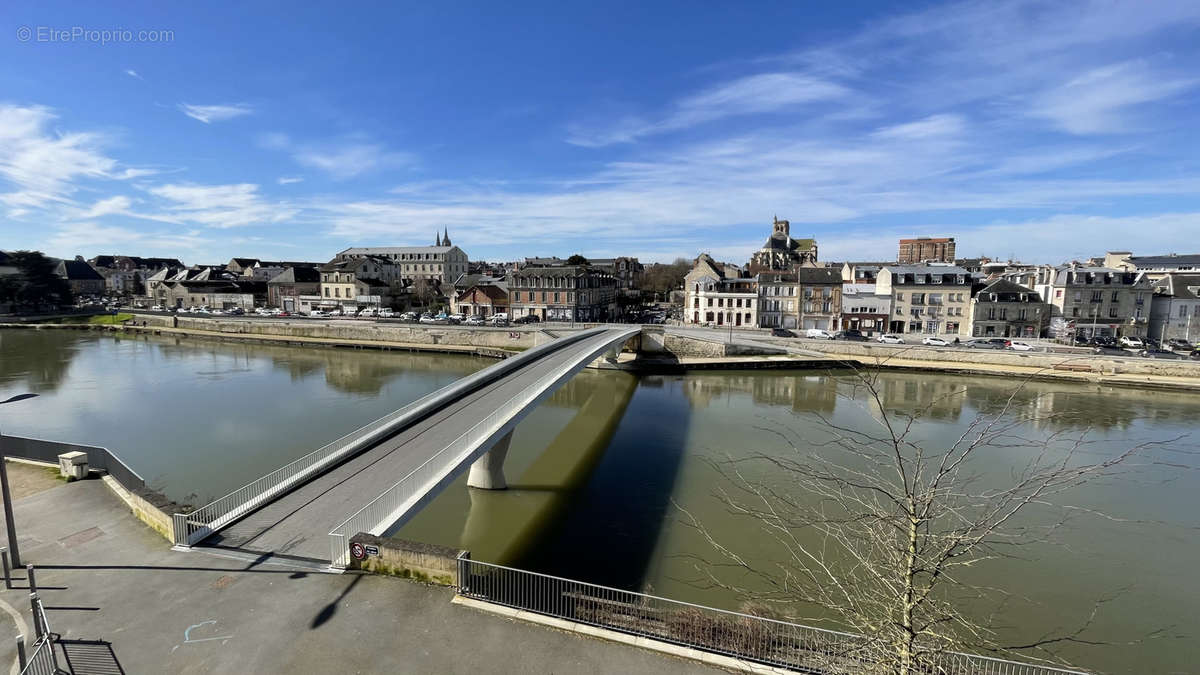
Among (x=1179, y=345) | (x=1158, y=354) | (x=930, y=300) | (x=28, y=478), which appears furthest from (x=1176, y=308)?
(x=28, y=478)

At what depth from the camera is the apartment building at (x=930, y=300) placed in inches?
1641

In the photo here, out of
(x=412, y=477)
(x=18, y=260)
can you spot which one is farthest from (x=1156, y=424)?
(x=18, y=260)

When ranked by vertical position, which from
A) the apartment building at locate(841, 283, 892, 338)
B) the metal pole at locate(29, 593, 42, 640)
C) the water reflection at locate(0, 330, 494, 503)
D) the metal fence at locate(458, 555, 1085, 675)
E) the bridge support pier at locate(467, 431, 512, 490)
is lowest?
the water reflection at locate(0, 330, 494, 503)

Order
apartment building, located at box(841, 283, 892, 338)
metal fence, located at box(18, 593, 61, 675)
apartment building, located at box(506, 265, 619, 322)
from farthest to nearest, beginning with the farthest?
1. apartment building, located at box(506, 265, 619, 322)
2. apartment building, located at box(841, 283, 892, 338)
3. metal fence, located at box(18, 593, 61, 675)

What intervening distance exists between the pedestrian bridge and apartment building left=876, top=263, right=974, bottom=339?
3824 centimetres

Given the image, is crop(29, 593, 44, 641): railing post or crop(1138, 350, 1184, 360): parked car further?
crop(1138, 350, 1184, 360): parked car

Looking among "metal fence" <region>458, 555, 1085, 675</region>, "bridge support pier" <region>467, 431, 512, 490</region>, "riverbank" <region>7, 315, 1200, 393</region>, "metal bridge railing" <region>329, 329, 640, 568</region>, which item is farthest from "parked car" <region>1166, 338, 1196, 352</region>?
"metal bridge railing" <region>329, 329, 640, 568</region>

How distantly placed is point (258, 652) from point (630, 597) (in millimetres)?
5998

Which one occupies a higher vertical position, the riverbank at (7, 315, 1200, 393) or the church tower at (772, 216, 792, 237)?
the church tower at (772, 216, 792, 237)

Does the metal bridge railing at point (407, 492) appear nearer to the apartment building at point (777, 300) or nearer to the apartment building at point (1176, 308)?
the apartment building at point (777, 300)

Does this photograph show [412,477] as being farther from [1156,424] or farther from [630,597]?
[1156,424]

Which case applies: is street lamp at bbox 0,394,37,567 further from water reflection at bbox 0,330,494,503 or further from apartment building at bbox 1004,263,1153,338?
apartment building at bbox 1004,263,1153,338

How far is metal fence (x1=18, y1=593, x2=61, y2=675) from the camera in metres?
5.39

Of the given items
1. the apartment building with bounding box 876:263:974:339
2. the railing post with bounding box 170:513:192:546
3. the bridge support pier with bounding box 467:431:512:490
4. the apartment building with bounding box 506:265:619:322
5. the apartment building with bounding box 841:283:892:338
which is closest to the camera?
the railing post with bounding box 170:513:192:546
